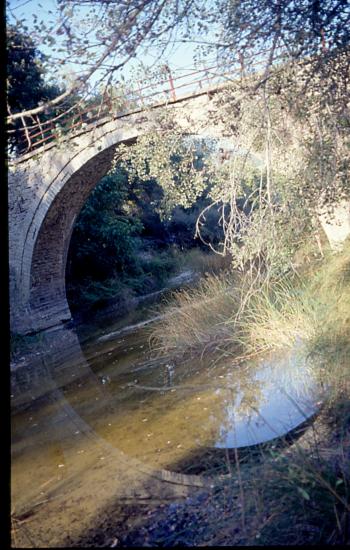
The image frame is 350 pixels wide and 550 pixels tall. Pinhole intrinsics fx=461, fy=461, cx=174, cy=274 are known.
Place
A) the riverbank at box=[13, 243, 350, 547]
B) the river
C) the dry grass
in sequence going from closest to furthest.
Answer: the riverbank at box=[13, 243, 350, 547], the river, the dry grass

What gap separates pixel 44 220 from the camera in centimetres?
1052

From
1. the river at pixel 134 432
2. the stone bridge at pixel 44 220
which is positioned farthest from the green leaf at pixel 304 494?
the stone bridge at pixel 44 220

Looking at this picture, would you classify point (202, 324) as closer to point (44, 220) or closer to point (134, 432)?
point (134, 432)

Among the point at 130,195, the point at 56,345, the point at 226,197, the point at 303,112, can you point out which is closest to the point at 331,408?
the point at 226,197

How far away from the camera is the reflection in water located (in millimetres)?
2701

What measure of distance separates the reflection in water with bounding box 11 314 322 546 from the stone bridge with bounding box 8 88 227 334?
5.21 meters

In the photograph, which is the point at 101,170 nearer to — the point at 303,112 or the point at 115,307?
the point at 115,307

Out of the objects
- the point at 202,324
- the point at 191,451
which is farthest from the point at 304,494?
the point at 202,324

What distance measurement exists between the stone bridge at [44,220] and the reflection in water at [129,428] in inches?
205

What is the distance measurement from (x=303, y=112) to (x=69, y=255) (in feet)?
33.8

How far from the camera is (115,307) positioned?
13023mm

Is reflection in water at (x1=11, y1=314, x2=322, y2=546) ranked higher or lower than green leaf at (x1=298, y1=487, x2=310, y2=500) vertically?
lower

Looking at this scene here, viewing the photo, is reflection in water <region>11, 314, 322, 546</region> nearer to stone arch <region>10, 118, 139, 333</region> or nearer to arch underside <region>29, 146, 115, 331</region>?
stone arch <region>10, 118, 139, 333</region>

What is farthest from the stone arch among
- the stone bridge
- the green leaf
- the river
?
the green leaf
